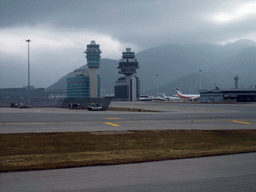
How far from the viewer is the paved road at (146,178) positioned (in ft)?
32.0

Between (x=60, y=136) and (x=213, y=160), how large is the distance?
12.7m

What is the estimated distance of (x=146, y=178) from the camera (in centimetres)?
1092

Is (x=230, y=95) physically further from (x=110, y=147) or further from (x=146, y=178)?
(x=146, y=178)

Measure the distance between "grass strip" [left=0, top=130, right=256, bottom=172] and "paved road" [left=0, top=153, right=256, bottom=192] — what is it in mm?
1106

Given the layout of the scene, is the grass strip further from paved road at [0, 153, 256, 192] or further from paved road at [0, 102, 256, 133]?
paved road at [0, 102, 256, 133]

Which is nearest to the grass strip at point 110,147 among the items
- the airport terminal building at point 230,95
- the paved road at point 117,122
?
the paved road at point 117,122

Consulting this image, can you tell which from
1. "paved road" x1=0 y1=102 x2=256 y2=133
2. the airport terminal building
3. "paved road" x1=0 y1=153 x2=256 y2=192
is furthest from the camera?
the airport terminal building

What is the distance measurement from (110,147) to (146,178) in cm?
845

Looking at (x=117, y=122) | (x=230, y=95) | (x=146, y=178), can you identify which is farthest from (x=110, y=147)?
(x=230, y=95)

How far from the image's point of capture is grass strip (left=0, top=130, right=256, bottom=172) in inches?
547

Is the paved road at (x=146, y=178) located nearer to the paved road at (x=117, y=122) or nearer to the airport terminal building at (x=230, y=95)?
the paved road at (x=117, y=122)

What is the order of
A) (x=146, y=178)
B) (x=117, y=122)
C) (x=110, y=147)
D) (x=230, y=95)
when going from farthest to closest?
1. (x=230, y=95)
2. (x=117, y=122)
3. (x=110, y=147)
4. (x=146, y=178)

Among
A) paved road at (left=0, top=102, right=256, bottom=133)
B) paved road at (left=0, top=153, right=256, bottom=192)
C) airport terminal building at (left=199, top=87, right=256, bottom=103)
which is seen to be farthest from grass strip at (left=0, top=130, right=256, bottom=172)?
airport terminal building at (left=199, top=87, right=256, bottom=103)

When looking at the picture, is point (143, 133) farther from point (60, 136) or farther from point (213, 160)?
point (213, 160)
